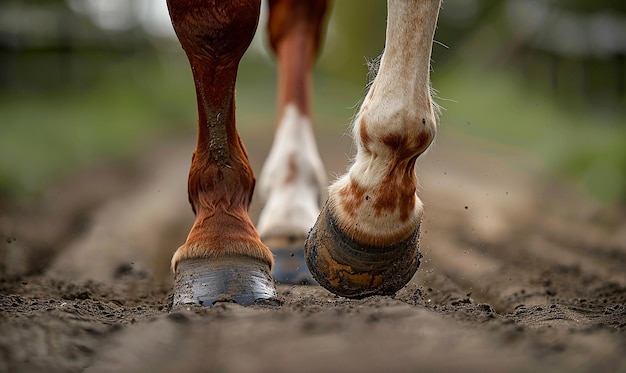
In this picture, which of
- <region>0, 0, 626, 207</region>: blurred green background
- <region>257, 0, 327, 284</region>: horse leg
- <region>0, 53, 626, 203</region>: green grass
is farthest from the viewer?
<region>0, 0, 626, 207</region>: blurred green background

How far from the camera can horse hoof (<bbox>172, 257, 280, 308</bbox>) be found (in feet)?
7.23

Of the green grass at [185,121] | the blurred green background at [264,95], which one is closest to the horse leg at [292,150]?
the green grass at [185,121]

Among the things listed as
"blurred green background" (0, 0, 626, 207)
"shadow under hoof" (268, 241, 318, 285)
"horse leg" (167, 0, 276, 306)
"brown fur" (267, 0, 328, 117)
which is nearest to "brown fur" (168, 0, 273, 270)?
"horse leg" (167, 0, 276, 306)

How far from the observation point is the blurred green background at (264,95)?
24.5 feet

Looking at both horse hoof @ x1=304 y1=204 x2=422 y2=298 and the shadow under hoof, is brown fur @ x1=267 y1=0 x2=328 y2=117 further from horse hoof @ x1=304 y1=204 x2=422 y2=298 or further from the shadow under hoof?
horse hoof @ x1=304 y1=204 x2=422 y2=298

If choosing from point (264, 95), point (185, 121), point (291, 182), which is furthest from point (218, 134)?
point (264, 95)

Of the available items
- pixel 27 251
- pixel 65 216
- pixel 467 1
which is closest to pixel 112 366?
pixel 27 251

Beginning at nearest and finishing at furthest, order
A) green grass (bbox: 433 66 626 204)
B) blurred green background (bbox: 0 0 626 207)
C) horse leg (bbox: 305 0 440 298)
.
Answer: horse leg (bbox: 305 0 440 298) < green grass (bbox: 433 66 626 204) < blurred green background (bbox: 0 0 626 207)

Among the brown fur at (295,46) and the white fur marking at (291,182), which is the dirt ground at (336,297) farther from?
the brown fur at (295,46)

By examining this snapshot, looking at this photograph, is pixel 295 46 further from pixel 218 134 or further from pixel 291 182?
pixel 218 134

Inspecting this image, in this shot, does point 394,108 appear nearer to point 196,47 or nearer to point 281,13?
Answer: point 196,47

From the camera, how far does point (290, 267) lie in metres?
3.12

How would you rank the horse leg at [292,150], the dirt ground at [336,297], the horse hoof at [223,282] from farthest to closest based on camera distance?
1. the horse leg at [292,150]
2. the horse hoof at [223,282]
3. the dirt ground at [336,297]

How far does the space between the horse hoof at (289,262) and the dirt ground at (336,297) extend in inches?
4.6
